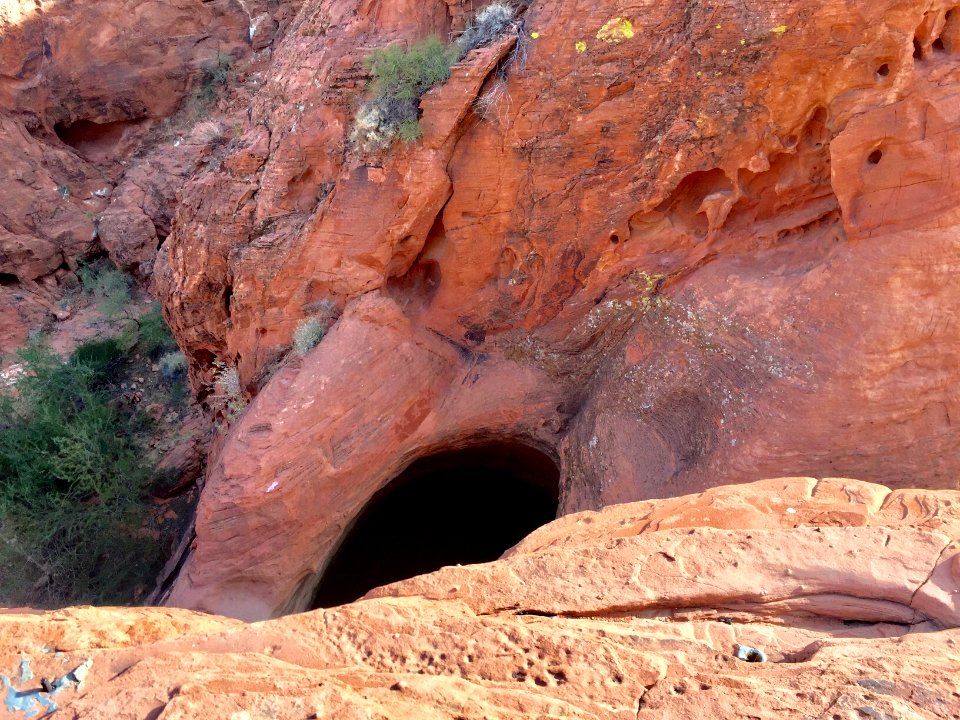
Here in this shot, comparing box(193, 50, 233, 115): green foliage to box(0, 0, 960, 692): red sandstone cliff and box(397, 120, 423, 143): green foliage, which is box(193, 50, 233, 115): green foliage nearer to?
box(0, 0, 960, 692): red sandstone cliff

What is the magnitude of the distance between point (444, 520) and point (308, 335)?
10.9ft

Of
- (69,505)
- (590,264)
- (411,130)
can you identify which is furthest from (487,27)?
(69,505)

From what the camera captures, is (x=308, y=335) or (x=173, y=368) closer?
(x=308, y=335)

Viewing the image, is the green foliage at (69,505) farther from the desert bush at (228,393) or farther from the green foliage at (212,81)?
the green foliage at (212,81)

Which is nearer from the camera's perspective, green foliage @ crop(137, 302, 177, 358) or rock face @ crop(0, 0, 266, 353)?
green foliage @ crop(137, 302, 177, 358)

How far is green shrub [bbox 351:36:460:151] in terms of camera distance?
5.50m

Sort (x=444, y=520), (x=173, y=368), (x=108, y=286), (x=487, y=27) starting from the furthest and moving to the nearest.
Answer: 1. (x=108, y=286)
2. (x=173, y=368)
3. (x=444, y=520)
4. (x=487, y=27)

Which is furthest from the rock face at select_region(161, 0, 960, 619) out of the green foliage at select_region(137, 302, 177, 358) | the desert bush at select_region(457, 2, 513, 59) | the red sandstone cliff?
the green foliage at select_region(137, 302, 177, 358)

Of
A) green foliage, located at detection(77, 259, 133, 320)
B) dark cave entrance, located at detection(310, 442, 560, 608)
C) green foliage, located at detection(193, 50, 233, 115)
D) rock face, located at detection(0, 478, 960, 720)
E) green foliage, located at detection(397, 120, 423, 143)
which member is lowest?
dark cave entrance, located at detection(310, 442, 560, 608)

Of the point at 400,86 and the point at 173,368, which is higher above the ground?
the point at 400,86

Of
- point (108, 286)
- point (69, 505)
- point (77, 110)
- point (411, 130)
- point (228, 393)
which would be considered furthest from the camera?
point (77, 110)

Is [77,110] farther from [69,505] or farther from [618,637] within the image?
[618,637]

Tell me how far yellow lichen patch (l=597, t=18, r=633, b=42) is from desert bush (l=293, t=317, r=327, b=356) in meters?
3.34

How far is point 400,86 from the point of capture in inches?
218
